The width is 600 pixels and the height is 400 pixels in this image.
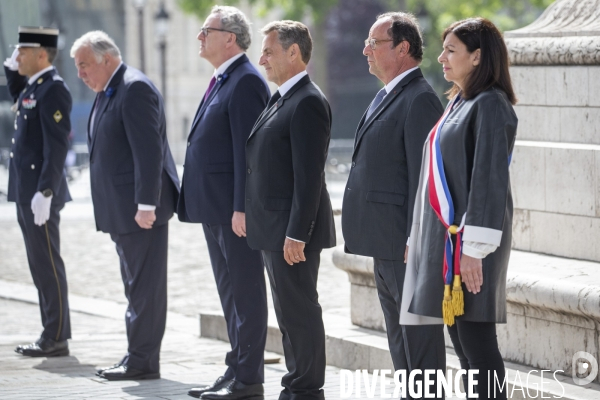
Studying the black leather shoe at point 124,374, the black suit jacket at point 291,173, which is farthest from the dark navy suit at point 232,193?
the black leather shoe at point 124,374

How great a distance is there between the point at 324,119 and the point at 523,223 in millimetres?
1884

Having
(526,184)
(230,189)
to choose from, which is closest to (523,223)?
(526,184)

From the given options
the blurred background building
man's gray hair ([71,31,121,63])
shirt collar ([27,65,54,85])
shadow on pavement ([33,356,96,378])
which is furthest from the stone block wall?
the blurred background building

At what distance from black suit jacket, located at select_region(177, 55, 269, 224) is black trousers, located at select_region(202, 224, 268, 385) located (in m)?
0.14

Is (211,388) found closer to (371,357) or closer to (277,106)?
(371,357)

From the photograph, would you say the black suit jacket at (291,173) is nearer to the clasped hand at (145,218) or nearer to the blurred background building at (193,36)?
the clasped hand at (145,218)

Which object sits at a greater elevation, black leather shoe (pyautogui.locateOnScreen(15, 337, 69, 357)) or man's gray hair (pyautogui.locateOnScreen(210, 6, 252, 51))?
man's gray hair (pyautogui.locateOnScreen(210, 6, 252, 51))

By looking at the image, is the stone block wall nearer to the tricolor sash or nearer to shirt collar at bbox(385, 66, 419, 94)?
shirt collar at bbox(385, 66, 419, 94)

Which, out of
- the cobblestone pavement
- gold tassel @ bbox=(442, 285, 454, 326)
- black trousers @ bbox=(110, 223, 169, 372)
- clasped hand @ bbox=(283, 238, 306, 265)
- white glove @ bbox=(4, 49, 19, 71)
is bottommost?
the cobblestone pavement

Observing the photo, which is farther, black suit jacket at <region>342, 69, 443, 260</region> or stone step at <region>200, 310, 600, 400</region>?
stone step at <region>200, 310, 600, 400</region>

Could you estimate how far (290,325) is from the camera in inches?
221

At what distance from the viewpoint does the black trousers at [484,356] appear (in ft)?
14.5

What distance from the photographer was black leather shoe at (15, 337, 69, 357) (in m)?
7.48

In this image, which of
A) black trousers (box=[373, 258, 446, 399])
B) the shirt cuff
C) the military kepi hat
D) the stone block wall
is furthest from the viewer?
the military kepi hat
